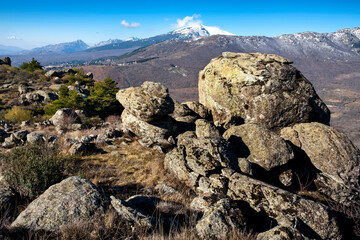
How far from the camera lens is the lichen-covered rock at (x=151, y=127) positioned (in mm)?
13852

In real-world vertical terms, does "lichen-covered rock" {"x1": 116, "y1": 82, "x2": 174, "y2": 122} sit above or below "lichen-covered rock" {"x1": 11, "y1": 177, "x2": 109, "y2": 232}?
above

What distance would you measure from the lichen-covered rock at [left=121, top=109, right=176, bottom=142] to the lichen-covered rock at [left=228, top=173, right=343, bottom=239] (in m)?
7.49

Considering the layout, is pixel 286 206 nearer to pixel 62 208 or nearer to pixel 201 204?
pixel 201 204

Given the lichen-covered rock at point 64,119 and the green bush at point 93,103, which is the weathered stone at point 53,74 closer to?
the green bush at point 93,103

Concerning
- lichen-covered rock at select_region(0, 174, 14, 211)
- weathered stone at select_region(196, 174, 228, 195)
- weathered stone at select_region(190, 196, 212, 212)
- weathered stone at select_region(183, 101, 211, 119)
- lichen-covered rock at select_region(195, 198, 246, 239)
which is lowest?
weathered stone at select_region(196, 174, 228, 195)

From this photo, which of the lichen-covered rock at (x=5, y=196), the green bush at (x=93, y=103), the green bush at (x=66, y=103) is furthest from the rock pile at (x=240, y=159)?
the green bush at (x=93, y=103)

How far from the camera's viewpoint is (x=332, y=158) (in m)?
10.9

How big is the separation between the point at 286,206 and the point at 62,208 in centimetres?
677

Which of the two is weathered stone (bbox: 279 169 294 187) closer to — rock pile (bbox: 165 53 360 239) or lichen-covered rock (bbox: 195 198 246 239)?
rock pile (bbox: 165 53 360 239)

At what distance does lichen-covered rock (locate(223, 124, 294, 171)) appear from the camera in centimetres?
1021

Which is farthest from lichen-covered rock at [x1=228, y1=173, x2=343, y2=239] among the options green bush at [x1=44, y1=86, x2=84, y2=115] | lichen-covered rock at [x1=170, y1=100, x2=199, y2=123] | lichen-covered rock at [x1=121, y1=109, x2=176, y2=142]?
green bush at [x1=44, y1=86, x2=84, y2=115]

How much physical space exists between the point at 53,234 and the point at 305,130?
554 inches

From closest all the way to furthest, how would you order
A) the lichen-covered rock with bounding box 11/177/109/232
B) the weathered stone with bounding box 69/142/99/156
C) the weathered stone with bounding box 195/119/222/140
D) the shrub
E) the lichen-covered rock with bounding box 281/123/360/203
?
1. the lichen-covered rock with bounding box 11/177/109/232
2. the weathered stone with bounding box 69/142/99/156
3. the lichen-covered rock with bounding box 281/123/360/203
4. the weathered stone with bounding box 195/119/222/140
5. the shrub

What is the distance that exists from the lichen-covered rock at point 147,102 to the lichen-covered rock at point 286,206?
796cm
